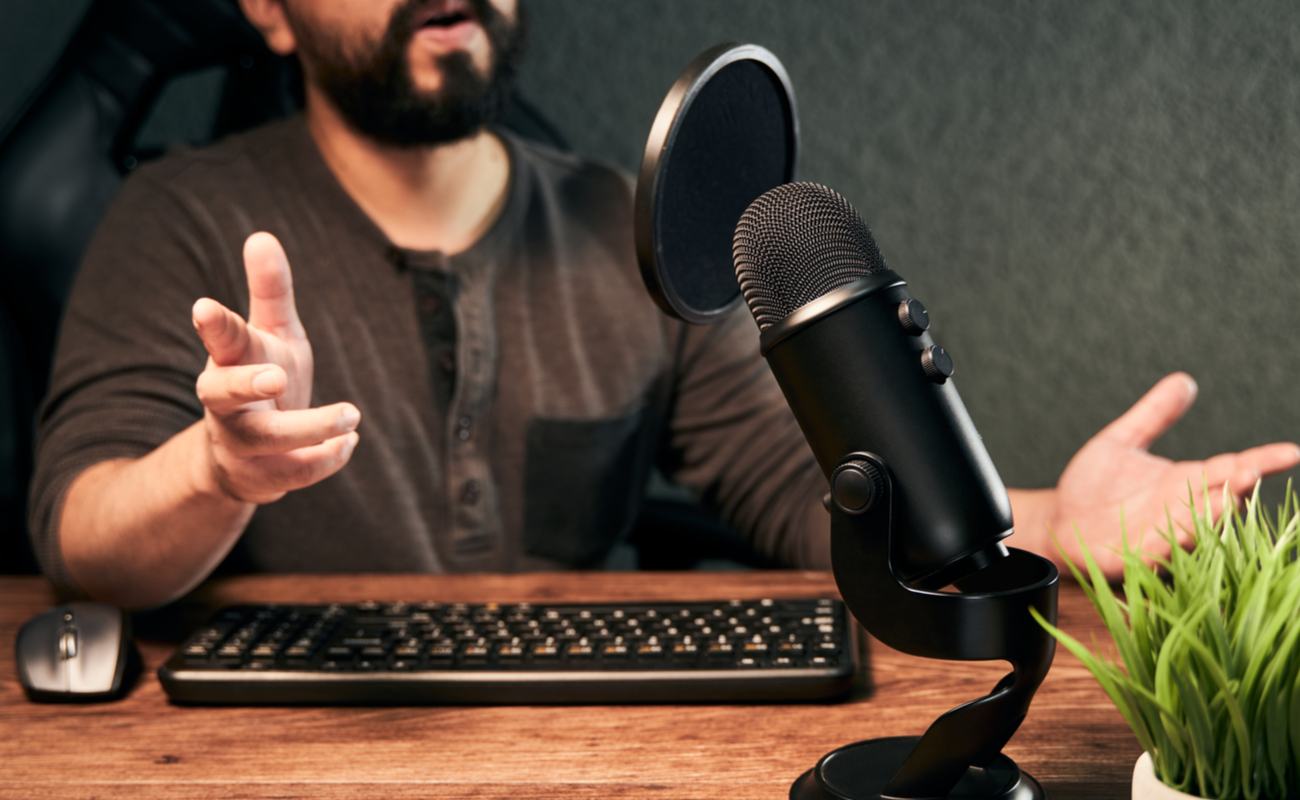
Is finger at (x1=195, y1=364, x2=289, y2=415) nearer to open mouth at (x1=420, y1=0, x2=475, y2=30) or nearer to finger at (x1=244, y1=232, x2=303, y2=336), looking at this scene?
finger at (x1=244, y1=232, x2=303, y2=336)

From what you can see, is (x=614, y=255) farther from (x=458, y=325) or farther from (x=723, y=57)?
(x=723, y=57)

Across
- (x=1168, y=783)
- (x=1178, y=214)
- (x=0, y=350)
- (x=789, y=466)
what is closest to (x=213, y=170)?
(x=0, y=350)

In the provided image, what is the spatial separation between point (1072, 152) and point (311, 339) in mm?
1116

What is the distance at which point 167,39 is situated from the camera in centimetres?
124

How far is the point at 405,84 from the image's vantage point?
1.20 metres

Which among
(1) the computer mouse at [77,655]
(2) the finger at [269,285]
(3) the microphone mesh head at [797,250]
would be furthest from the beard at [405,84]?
(3) the microphone mesh head at [797,250]

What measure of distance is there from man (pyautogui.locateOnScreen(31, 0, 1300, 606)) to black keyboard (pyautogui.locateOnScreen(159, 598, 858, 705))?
327 millimetres

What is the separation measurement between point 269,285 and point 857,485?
1.25ft

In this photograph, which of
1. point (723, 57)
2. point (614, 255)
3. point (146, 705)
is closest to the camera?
point (723, 57)

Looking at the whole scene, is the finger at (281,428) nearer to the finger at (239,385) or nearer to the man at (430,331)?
the finger at (239,385)

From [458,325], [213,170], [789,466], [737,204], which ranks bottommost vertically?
[789,466]

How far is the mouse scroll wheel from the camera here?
2.41ft

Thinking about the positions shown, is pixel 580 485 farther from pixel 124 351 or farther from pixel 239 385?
pixel 239 385

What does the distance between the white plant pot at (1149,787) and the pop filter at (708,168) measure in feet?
0.90
